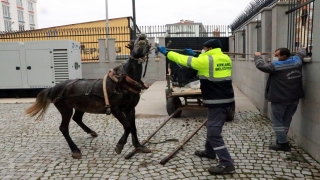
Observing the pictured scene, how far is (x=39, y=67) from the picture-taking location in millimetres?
11938

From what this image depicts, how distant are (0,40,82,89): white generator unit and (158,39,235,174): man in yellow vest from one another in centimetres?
913

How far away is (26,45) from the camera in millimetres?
11883

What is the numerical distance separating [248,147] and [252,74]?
409 centimetres

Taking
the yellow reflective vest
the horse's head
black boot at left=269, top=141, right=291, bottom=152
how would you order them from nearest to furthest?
the yellow reflective vest
the horse's head
black boot at left=269, top=141, right=291, bottom=152

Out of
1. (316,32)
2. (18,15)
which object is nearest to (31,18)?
(18,15)

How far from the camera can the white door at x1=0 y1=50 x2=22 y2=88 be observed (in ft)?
39.2

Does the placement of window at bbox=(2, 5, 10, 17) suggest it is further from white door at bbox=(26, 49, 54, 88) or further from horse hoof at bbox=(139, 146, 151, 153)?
horse hoof at bbox=(139, 146, 151, 153)

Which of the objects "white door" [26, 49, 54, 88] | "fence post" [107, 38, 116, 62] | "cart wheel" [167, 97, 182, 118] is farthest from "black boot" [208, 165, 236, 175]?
"fence post" [107, 38, 116, 62]

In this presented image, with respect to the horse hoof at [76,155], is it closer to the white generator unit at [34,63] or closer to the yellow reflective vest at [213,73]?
the yellow reflective vest at [213,73]

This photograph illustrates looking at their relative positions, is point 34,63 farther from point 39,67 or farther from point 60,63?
point 60,63

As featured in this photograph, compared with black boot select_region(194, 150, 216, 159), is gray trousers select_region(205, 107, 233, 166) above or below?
above

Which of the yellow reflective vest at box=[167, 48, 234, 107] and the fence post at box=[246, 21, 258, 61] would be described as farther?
the fence post at box=[246, 21, 258, 61]

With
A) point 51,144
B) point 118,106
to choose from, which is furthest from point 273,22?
point 51,144

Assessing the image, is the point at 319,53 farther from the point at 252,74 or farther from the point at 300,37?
the point at 252,74
